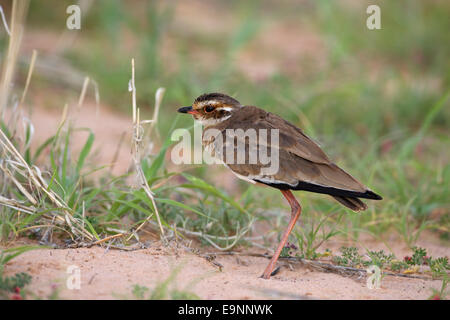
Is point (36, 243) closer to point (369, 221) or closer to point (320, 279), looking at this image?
point (320, 279)

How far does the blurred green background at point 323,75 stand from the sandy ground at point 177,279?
1.02m

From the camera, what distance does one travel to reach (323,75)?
765 centimetres

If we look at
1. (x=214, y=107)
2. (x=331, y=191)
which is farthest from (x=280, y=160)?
(x=214, y=107)

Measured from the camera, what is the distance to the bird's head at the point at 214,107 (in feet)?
14.3

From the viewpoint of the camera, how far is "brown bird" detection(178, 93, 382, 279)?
3.69 metres

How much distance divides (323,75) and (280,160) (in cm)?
414

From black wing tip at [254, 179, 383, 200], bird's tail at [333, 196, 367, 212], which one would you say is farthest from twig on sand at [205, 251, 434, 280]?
black wing tip at [254, 179, 383, 200]

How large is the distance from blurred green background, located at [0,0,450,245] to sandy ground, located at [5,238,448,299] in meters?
1.02

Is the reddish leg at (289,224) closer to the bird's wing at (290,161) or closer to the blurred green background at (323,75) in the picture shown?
the bird's wing at (290,161)

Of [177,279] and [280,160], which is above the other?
[280,160]

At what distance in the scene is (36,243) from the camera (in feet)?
12.6

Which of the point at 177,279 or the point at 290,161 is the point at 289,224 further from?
the point at 177,279

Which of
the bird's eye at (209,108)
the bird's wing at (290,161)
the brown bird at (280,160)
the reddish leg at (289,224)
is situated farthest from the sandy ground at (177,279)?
the bird's eye at (209,108)
